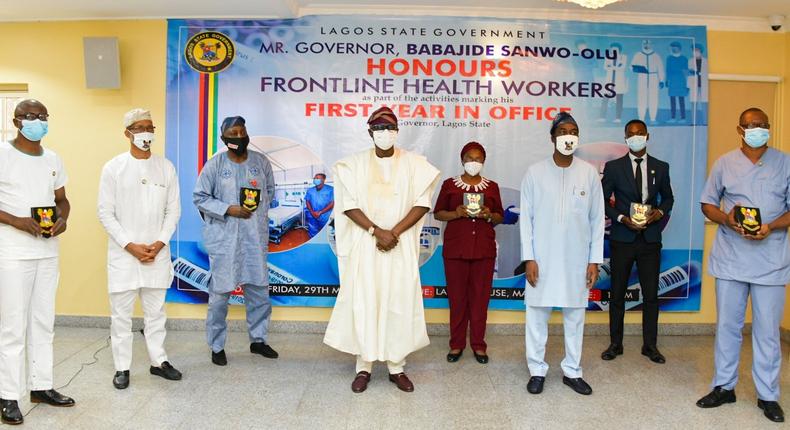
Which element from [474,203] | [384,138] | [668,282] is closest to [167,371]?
[384,138]

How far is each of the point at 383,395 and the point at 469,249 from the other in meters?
1.35

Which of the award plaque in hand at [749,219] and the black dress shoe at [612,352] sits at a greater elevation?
the award plaque in hand at [749,219]

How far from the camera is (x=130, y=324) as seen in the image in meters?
3.87

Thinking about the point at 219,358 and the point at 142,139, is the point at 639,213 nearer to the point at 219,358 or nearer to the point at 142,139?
the point at 219,358

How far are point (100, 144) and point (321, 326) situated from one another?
277 centimetres

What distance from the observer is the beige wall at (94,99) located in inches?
213

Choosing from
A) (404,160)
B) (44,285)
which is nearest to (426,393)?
(404,160)

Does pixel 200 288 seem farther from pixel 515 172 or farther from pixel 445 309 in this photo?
pixel 515 172

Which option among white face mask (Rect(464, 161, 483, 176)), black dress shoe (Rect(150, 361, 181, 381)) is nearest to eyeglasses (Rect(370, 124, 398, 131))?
white face mask (Rect(464, 161, 483, 176))

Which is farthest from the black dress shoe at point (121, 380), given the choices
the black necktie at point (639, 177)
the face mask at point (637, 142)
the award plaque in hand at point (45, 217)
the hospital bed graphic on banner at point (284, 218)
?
the face mask at point (637, 142)

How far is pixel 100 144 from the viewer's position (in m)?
5.45

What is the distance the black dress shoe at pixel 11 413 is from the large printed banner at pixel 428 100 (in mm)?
2231

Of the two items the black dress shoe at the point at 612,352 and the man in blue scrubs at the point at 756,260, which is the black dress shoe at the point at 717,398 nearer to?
the man in blue scrubs at the point at 756,260

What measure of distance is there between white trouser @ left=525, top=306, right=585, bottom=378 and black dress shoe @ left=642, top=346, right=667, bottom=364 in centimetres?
110
